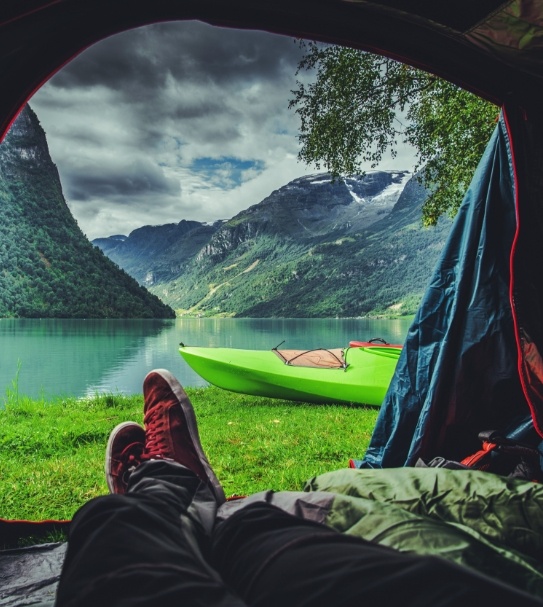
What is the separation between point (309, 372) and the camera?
704cm

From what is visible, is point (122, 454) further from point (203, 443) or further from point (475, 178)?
point (203, 443)

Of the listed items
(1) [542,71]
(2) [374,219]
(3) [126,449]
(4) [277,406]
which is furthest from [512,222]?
(2) [374,219]

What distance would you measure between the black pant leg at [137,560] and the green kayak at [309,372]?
5.77 metres

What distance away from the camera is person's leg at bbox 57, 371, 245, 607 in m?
0.79

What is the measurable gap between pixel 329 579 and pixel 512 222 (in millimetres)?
2050

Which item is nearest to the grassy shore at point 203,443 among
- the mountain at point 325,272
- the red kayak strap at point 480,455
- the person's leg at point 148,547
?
the red kayak strap at point 480,455

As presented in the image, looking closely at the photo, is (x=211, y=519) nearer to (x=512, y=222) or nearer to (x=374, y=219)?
(x=512, y=222)

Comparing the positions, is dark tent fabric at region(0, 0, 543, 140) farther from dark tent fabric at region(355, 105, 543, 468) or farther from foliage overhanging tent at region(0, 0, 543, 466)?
dark tent fabric at region(355, 105, 543, 468)

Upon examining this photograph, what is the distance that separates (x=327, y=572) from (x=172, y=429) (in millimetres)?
1411

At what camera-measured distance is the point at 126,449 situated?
2148mm

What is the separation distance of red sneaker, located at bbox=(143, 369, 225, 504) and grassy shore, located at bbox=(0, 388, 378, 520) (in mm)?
994

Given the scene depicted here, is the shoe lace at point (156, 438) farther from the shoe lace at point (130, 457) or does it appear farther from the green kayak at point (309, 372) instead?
the green kayak at point (309, 372)

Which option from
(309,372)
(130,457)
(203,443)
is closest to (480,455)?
(130,457)

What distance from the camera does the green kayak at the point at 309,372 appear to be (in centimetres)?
673
